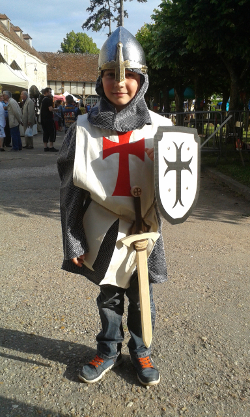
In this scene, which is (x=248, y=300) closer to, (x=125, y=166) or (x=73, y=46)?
(x=125, y=166)

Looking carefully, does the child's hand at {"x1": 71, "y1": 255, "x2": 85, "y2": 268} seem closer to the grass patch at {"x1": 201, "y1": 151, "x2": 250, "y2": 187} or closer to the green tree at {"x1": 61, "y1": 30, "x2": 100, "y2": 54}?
the grass patch at {"x1": 201, "y1": 151, "x2": 250, "y2": 187}

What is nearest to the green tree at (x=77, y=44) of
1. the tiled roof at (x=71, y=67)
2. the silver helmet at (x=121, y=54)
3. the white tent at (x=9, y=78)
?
the tiled roof at (x=71, y=67)

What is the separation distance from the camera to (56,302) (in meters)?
3.38

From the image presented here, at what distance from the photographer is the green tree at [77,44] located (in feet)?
256

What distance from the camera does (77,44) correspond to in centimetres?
7825

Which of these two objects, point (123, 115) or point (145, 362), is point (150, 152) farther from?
point (145, 362)

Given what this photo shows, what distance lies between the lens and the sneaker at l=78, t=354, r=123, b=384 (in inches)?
93.9

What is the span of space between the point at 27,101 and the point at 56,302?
1184 centimetres

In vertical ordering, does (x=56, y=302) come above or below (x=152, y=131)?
below

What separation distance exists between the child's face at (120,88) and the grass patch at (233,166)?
6.09 meters

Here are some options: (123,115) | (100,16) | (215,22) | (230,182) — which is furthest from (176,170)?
(100,16)

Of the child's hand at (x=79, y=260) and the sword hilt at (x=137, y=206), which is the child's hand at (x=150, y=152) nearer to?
the sword hilt at (x=137, y=206)

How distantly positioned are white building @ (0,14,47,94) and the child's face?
15861 mm

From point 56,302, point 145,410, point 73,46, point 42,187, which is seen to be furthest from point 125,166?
point 73,46
